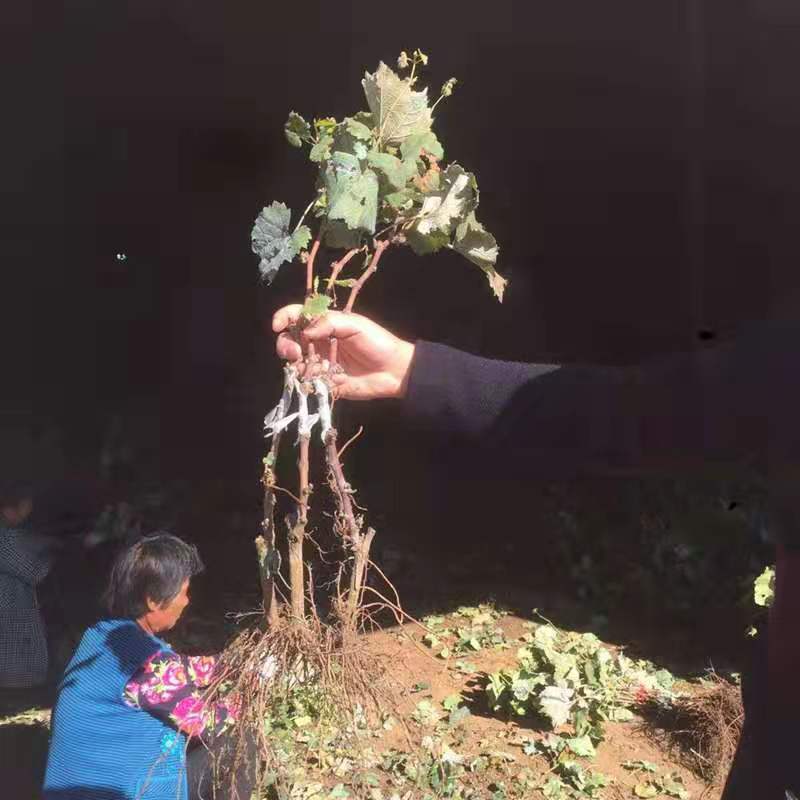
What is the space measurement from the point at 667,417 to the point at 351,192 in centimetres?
80

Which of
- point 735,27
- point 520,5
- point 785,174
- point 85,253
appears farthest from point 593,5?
point 85,253

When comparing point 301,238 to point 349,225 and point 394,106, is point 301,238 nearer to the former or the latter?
point 349,225

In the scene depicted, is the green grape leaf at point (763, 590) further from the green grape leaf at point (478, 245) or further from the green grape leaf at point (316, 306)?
the green grape leaf at point (316, 306)

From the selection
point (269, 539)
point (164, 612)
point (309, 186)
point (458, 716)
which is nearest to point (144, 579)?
point (164, 612)

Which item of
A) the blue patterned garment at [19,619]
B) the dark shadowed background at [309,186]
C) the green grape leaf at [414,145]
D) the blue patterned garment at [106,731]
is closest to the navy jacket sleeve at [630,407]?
the green grape leaf at [414,145]

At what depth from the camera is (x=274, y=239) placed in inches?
77.3

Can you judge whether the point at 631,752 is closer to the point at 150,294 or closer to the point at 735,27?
the point at 735,27

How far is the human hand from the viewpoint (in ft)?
6.05

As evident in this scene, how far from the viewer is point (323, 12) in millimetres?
4836

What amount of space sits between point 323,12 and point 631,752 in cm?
400

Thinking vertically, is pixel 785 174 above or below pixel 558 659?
above

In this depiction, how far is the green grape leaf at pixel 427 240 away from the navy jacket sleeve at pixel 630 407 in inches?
11.0

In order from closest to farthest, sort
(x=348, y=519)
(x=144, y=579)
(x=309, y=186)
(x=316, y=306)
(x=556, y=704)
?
1. (x=316, y=306)
2. (x=348, y=519)
3. (x=144, y=579)
4. (x=556, y=704)
5. (x=309, y=186)

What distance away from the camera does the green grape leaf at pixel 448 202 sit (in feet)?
6.39
